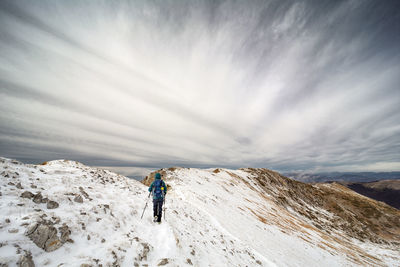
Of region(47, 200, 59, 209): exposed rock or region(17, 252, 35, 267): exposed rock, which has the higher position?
region(47, 200, 59, 209): exposed rock

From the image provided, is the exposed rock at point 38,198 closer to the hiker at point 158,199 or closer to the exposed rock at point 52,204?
the exposed rock at point 52,204

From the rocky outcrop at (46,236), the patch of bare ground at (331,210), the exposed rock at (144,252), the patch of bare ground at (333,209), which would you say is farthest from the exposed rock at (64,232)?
the patch of bare ground at (333,209)

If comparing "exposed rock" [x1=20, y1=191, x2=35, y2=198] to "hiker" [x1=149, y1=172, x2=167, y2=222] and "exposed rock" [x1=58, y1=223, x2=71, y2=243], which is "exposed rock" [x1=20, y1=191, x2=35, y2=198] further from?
"hiker" [x1=149, y1=172, x2=167, y2=222]

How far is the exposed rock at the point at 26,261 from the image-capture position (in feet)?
16.2

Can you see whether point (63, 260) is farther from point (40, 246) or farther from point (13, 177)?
point (13, 177)

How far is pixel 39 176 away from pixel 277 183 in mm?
88292

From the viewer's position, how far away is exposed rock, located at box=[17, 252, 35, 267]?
16.2 feet

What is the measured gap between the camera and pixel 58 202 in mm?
8680

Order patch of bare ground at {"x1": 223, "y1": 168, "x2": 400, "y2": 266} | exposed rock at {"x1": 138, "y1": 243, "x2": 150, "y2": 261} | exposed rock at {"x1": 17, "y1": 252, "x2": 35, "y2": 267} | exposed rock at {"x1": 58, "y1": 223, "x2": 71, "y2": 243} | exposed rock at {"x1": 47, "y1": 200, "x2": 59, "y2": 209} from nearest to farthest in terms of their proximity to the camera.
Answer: exposed rock at {"x1": 17, "y1": 252, "x2": 35, "y2": 267}, exposed rock at {"x1": 58, "y1": 223, "x2": 71, "y2": 243}, exposed rock at {"x1": 138, "y1": 243, "x2": 150, "y2": 261}, exposed rock at {"x1": 47, "y1": 200, "x2": 59, "y2": 209}, patch of bare ground at {"x1": 223, "y1": 168, "x2": 400, "y2": 266}

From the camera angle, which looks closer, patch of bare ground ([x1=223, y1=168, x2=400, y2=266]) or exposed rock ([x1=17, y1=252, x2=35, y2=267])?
exposed rock ([x1=17, y1=252, x2=35, y2=267])

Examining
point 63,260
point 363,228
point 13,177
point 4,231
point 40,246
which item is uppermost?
point 13,177

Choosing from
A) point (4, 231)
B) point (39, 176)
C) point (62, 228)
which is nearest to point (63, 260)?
point (62, 228)

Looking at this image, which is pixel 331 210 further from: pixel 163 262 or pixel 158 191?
pixel 163 262

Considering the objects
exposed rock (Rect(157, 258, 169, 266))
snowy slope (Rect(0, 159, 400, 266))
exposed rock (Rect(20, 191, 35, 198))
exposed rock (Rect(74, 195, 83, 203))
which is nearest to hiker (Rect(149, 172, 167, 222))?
snowy slope (Rect(0, 159, 400, 266))
